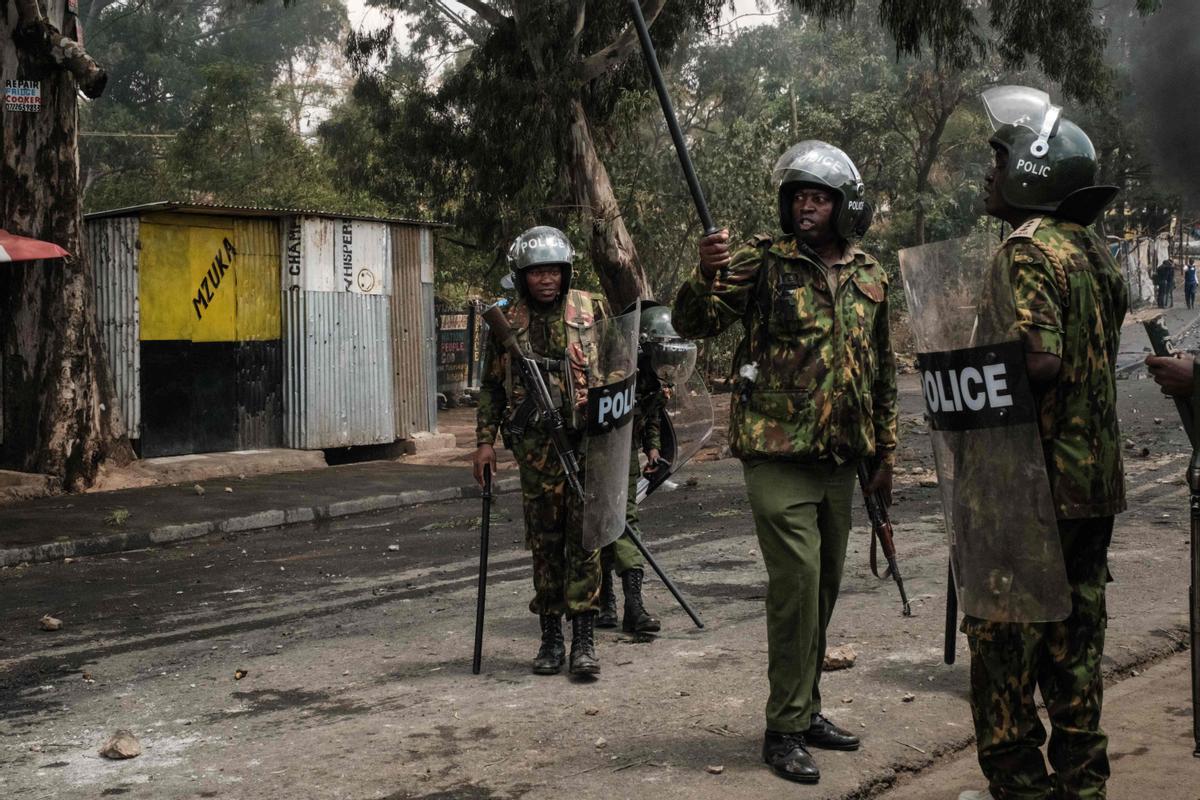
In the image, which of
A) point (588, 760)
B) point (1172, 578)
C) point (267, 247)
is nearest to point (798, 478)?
point (588, 760)

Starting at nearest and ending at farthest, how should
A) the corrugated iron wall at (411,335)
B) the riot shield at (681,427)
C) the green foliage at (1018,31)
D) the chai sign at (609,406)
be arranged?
the chai sign at (609,406) < the riot shield at (681,427) < the green foliage at (1018,31) < the corrugated iron wall at (411,335)

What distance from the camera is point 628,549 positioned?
6.45 m

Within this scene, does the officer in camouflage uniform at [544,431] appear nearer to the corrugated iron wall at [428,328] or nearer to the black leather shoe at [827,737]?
the black leather shoe at [827,737]

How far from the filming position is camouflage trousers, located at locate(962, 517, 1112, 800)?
3566 mm

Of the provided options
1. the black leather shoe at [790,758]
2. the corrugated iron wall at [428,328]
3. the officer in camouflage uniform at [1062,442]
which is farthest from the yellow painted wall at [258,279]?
the officer in camouflage uniform at [1062,442]

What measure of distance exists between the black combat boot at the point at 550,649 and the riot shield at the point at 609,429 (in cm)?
49

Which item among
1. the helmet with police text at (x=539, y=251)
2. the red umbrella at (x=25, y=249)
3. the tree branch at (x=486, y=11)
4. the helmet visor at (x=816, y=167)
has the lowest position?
the helmet with police text at (x=539, y=251)

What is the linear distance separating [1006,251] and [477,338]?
70.1 ft

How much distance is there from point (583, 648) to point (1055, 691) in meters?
2.36

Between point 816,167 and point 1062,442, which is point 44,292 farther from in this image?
point 1062,442

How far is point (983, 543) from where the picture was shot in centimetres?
359

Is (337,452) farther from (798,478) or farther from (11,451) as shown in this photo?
(798,478)

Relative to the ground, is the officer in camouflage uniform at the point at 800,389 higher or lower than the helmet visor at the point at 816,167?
lower

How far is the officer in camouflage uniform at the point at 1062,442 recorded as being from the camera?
3.52 metres
